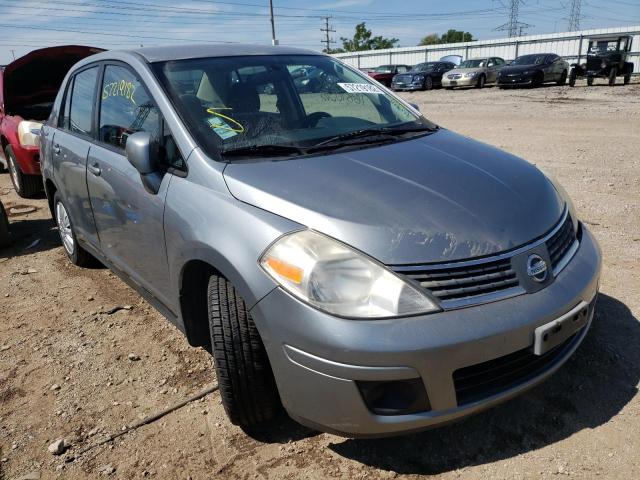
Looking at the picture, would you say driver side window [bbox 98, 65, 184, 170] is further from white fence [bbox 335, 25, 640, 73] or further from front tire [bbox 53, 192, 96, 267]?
white fence [bbox 335, 25, 640, 73]

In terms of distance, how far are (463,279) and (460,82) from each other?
24231 mm

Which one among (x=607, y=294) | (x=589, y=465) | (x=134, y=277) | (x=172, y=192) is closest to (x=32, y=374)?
(x=134, y=277)

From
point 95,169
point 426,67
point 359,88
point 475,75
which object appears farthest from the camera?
point 426,67

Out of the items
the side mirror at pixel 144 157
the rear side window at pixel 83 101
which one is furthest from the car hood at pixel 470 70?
the side mirror at pixel 144 157

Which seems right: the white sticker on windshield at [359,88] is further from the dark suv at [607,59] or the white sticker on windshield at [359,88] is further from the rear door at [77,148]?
the dark suv at [607,59]

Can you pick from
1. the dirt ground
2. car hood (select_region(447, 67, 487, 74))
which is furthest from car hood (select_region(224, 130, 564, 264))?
car hood (select_region(447, 67, 487, 74))

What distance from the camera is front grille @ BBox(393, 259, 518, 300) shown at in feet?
6.12

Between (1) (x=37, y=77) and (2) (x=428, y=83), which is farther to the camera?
(2) (x=428, y=83)

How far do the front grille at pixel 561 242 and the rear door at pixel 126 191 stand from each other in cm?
173

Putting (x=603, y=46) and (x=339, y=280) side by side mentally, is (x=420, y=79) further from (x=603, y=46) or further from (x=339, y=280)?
(x=339, y=280)

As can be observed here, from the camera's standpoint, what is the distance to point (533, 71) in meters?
21.4

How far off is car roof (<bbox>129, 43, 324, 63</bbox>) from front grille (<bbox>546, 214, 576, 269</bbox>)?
200 cm

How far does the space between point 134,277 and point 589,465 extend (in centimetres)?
251

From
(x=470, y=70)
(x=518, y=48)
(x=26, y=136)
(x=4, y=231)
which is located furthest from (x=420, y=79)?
(x=4, y=231)
